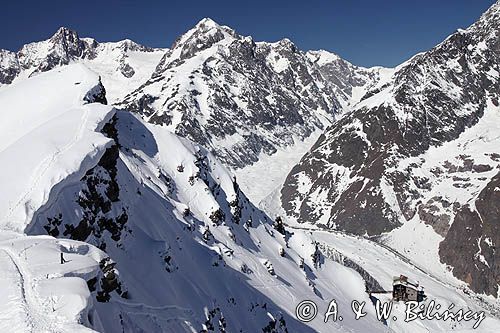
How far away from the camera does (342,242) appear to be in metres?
128

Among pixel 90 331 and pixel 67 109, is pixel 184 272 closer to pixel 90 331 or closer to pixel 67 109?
pixel 67 109

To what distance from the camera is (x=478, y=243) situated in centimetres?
12706

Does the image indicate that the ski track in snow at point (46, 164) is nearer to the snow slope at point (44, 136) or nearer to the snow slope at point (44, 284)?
the snow slope at point (44, 136)

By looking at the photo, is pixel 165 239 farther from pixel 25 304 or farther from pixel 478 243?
pixel 478 243

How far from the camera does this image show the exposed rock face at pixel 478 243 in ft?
389

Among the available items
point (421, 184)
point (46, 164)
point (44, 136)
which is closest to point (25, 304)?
point (46, 164)

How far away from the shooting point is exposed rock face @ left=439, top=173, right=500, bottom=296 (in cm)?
11843

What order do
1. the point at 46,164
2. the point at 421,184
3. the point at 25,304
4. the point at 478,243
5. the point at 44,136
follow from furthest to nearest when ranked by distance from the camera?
the point at 421,184, the point at 478,243, the point at 44,136, the point at 46,164, the point at 25,304

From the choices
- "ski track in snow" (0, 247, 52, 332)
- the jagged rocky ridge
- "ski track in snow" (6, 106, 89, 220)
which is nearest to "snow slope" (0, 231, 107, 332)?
"ski track in snow" (0, 247, 52, 332)

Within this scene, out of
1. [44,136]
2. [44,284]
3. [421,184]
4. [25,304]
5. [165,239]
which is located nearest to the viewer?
[25,304]

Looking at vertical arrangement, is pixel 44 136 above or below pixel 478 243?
below

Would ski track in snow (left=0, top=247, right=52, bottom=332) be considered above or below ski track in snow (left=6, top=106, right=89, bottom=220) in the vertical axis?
below

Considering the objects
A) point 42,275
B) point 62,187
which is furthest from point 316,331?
point 42,275

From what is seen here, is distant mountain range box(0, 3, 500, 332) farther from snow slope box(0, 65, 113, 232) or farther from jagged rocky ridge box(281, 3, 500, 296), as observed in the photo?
jagged rocky ridge box(281, 3, 500, 296)
